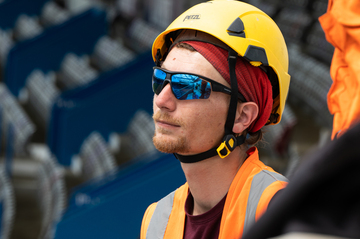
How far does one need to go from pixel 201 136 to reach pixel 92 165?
317 centimetres

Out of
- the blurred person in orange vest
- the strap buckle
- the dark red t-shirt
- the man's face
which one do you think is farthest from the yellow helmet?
the blurred person in orange vest

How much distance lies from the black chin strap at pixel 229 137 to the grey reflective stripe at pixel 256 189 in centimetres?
12

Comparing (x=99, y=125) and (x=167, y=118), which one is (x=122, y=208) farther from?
(x=99, y=125)

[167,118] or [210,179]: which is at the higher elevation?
[167,118]

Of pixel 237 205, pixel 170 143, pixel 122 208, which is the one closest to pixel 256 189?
pixel 237 205

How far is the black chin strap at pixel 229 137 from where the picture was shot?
1390 mm

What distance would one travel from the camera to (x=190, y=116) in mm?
1384

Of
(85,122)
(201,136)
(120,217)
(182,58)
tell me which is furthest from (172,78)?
(85,122)

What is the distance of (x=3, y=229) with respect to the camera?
4.00m

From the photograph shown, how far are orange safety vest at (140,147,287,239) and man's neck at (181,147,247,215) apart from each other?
0.15ft

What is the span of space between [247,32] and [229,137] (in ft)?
1.13

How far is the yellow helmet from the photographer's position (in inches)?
55.3

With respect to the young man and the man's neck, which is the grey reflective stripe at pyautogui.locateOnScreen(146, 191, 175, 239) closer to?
the young man

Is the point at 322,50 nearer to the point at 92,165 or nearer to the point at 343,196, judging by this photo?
the point at 92,165
